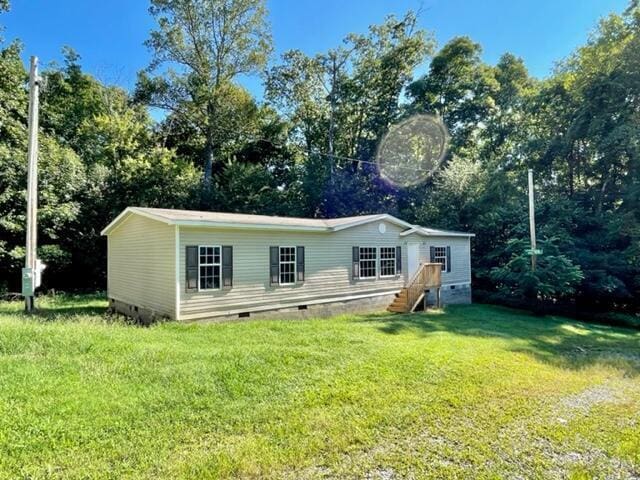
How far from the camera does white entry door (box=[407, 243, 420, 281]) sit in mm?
15312

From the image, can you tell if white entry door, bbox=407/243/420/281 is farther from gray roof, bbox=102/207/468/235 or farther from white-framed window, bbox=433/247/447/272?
gray roof, bbox=102/207/468/235

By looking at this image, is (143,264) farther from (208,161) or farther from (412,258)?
(208,161)

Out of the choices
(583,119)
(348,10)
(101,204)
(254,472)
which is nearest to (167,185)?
(101,204)

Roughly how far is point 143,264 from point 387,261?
28.2 ft

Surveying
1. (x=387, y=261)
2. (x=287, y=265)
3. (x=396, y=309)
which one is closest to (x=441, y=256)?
(x=387, y=261)

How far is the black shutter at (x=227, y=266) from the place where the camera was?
10055 mm

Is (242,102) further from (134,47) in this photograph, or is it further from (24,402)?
(24,402)

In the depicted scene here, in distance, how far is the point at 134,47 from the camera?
22.9m

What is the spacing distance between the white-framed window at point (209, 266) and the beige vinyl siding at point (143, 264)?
0.67 metres

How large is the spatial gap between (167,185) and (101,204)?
3.27 m

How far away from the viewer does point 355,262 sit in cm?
1347

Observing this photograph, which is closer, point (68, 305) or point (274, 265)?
point (274, 265)

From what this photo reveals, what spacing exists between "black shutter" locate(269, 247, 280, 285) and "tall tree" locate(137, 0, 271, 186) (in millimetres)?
12460

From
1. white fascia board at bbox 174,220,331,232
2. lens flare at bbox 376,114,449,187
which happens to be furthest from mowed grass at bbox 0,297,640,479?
lens flare at bbox 376,114,449,187
